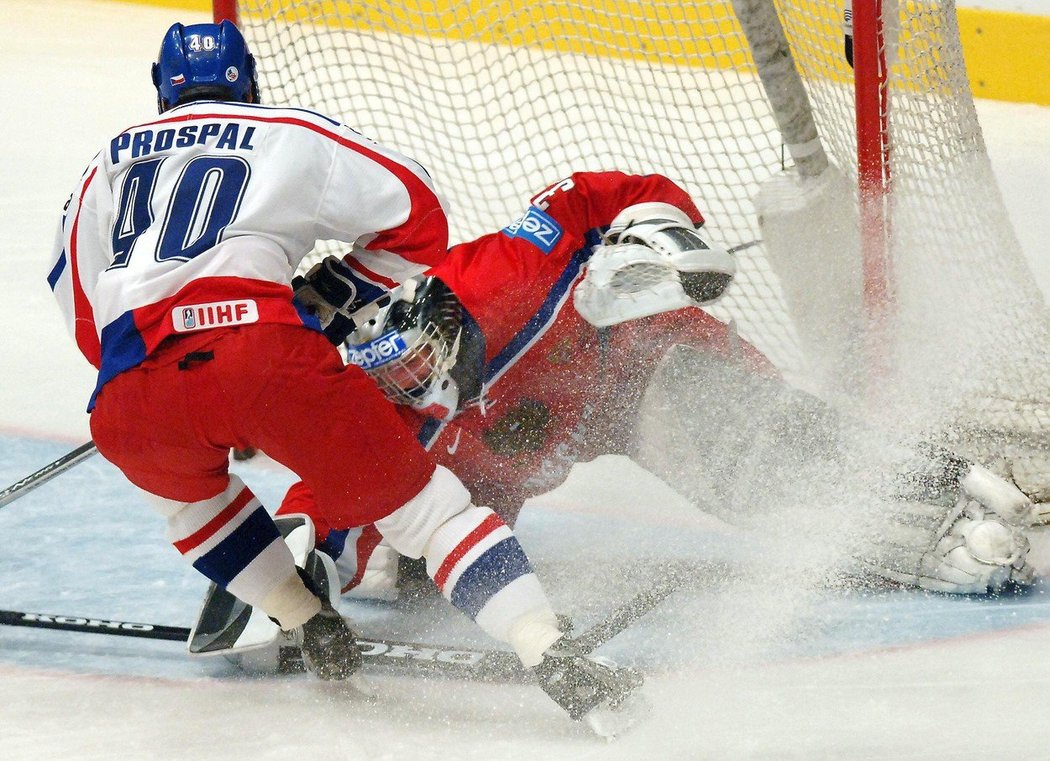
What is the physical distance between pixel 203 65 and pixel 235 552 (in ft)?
2.29

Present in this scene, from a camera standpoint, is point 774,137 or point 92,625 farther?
point 774,137

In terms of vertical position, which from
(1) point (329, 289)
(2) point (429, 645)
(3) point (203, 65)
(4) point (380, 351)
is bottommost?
(2) point (429, 645)

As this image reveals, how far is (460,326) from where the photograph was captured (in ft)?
7.23

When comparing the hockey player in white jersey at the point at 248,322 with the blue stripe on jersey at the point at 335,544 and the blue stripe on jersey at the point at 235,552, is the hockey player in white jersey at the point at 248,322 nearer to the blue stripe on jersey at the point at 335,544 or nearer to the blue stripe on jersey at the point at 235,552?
the blue stripe on jersey at the point at 235,552

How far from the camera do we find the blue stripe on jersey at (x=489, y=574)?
184cm

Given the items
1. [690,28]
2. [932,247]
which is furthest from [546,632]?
[690,28]

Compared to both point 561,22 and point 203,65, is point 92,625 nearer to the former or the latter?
point 203,65

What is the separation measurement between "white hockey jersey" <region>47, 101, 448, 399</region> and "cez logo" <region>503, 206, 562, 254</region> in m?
0.36

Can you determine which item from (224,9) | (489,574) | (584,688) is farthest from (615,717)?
(224,9)

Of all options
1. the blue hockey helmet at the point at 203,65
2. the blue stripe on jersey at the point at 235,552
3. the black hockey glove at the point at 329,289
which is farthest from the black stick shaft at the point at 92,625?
the blue hockey helmet at the point at 203,65

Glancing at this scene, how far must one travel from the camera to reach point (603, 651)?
2.11 m

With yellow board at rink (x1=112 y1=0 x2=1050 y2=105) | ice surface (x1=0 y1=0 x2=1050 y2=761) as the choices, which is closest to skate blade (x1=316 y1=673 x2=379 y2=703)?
ice surface (x1=0 y1=0 x2=1050 y2=761)

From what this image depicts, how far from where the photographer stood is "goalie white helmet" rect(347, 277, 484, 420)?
6.97 feet

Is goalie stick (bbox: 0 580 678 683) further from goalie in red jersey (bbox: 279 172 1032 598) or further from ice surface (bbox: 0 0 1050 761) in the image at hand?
goalie in red jersey (bbox: 279 172 1032 598)
